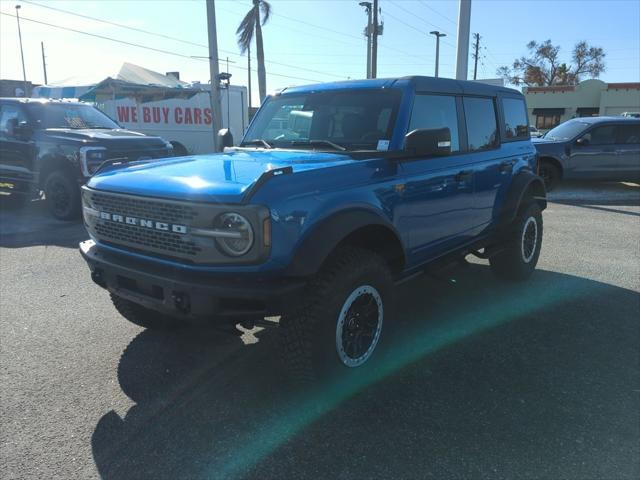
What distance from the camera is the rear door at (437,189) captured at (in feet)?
12.1

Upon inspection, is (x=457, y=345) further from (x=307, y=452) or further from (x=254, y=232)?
(x=254, y=232)

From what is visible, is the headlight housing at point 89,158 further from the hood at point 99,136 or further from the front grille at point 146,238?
the front grille at point 146,238

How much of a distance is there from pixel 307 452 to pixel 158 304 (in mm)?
1122

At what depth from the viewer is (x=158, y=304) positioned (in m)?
2.79

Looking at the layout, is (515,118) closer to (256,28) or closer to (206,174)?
(206,174)

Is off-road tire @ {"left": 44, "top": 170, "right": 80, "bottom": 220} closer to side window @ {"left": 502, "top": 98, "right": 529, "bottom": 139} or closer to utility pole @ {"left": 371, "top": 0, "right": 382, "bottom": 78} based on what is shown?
side window @ {"left": 502, "top": 98, "right": 529, "bottom": 139}

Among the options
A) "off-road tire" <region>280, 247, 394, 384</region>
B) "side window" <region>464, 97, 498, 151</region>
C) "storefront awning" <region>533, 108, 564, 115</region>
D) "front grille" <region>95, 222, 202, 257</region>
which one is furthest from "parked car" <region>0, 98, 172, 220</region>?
"storefront awning" <region>533, 108, 564, 115</region>

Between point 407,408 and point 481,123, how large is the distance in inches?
113

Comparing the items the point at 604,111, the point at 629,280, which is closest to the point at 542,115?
the point at 604,111

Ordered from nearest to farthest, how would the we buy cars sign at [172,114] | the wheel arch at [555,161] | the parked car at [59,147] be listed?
the parked car at [59,147] < the wheel arch at [555,161] < the we buy cars sign at [172,114]

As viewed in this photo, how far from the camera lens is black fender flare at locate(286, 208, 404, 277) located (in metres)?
2.72

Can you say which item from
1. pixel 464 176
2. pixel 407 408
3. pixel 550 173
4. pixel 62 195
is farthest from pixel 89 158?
pixel 550 173

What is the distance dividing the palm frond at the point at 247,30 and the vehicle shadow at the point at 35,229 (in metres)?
20.2

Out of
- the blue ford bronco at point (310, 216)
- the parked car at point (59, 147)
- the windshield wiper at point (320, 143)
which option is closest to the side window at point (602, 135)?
the blue ford bronco at point (310, 216)
